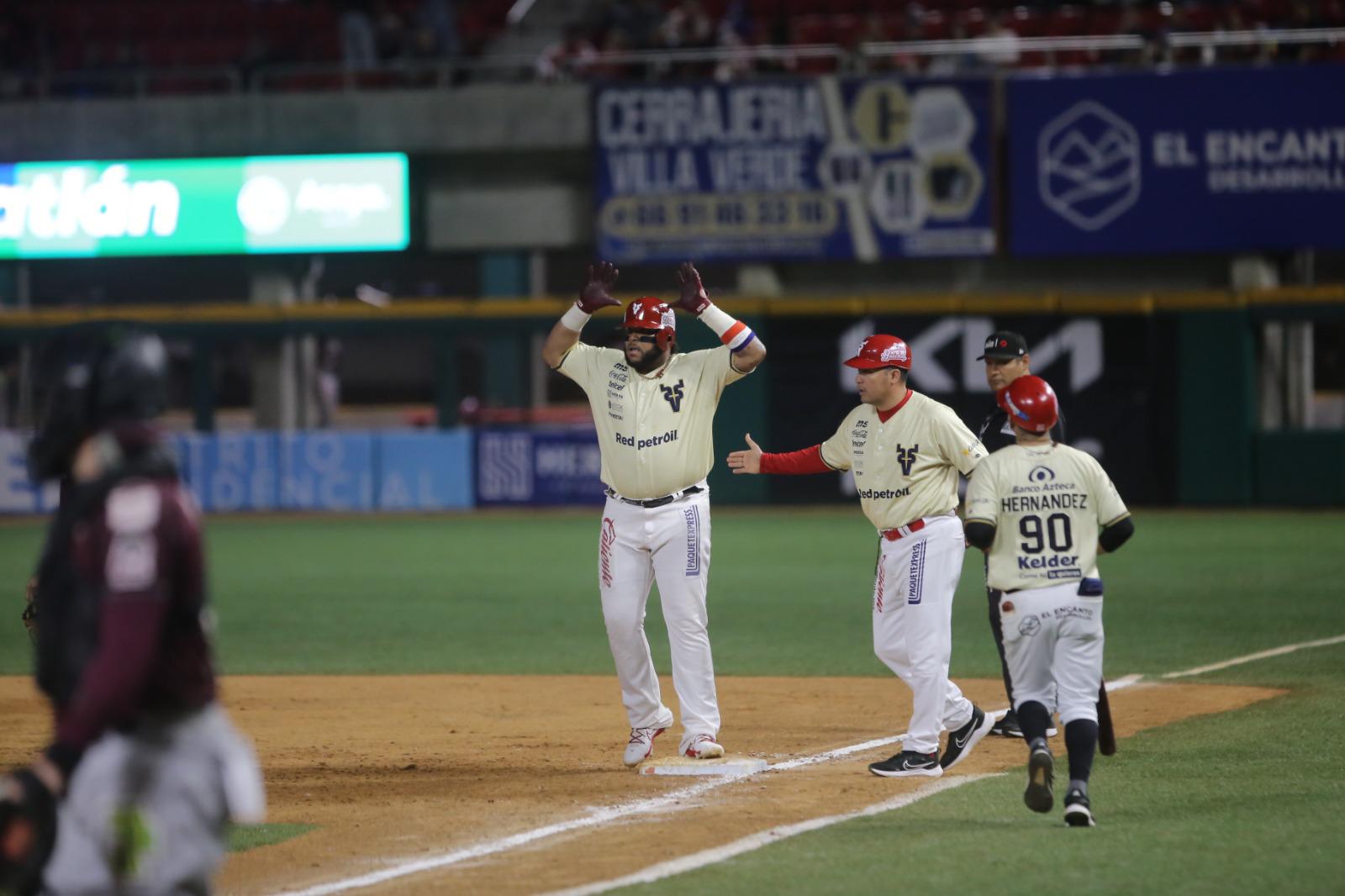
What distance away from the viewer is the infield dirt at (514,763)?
237 inches

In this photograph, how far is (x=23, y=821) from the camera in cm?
348

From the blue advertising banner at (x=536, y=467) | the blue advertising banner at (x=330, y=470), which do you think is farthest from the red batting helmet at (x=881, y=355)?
the blue advertising banner at (x=330, y=470)

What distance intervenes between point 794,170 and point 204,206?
29.6 ft

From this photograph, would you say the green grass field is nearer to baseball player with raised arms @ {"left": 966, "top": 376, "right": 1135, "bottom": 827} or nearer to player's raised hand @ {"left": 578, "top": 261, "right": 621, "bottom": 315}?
baseball player with raised arms @ {"left": 966, "top": 376, "right": 1135, "bottom": 827}

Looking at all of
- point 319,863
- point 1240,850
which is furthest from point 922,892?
point 319,863

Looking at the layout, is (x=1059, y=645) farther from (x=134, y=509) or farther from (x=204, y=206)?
(x=204, y=206)

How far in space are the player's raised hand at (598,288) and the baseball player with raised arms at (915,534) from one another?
1074 mm

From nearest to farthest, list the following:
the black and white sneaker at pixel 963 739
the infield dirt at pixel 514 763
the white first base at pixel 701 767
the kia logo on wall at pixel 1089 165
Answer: the infield dirt at pixel 514 763 → the white first base at pixel 701 767 → the black and white sneaker at pixel 963 739 → the kia logo on wall at pixel 1089 165

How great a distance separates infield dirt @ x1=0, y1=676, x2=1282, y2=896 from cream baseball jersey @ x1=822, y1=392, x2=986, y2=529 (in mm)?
1180

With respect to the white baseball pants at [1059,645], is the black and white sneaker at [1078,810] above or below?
below

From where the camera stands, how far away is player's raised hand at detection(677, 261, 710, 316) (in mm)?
7754

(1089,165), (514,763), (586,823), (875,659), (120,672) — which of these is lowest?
(875,659)

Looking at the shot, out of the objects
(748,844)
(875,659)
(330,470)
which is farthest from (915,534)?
(330,470)

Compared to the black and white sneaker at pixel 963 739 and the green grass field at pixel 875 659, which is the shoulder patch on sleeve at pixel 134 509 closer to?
the green grass field at pixel 875 659
